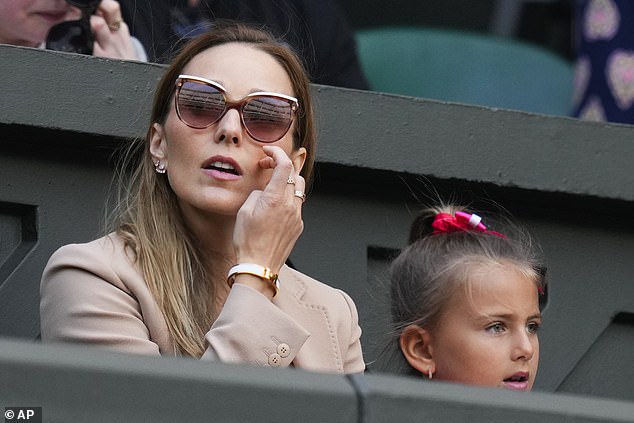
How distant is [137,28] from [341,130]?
0.76 m

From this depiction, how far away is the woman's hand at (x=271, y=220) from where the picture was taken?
2.84 m

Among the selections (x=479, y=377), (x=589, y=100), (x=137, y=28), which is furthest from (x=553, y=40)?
(x=479, y=377)

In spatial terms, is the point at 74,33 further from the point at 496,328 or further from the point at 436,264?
the point at 496,328

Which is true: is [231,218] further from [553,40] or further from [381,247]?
[553,40]

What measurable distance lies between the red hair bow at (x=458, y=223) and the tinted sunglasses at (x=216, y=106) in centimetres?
66

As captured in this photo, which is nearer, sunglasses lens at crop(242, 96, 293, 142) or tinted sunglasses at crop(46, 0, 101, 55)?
sunglasses lens at crop(242, 96, 293, 142)

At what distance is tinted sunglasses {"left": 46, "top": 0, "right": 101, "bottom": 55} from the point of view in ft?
11.7

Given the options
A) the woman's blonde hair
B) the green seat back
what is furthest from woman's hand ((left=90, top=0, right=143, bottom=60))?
the green seat back

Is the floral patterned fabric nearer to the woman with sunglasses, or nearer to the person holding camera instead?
the person holding camera

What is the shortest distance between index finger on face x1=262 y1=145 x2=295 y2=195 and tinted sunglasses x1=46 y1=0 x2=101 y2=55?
2.79ft

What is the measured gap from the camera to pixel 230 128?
289 cm

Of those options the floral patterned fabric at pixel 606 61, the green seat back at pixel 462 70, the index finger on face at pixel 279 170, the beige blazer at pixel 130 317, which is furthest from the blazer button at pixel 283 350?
the green seat back at pixel 462 70

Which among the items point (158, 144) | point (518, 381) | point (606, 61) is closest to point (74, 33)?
point (158, 144)
